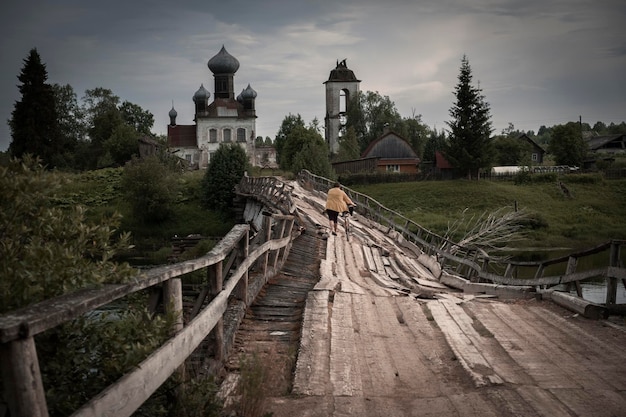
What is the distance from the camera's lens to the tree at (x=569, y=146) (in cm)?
7856

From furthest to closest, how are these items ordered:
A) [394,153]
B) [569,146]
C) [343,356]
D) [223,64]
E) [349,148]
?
1. [223,64]
2. [349,148]
3. [394,153]
4. [569,146]
5. [343,356]

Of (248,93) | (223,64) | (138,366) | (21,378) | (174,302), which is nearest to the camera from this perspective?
(21,378)

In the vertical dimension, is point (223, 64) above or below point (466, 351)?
above

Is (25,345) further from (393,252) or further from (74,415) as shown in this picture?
(393,252)

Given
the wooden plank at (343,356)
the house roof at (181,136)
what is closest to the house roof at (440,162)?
the house roof at (181,136)

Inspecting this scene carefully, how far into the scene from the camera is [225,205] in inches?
2207

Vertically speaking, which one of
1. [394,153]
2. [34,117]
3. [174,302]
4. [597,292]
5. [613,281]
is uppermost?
[34,117]

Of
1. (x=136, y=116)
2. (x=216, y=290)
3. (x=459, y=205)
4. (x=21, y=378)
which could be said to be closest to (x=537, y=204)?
(x=459, y=205)

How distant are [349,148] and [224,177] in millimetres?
31998

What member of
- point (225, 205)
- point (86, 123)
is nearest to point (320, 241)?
point (225, 205)

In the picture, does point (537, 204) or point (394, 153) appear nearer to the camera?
point (537, 204)

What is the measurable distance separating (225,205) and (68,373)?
5261cm

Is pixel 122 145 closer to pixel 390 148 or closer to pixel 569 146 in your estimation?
pixel 390 148

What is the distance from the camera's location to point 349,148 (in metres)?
85.7
